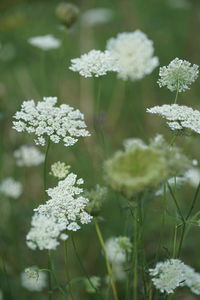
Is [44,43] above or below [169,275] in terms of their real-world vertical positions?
above

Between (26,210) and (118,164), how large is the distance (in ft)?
3.15

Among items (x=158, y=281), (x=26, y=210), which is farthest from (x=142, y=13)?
(x=158, y=281)

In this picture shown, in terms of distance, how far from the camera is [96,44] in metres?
3.81

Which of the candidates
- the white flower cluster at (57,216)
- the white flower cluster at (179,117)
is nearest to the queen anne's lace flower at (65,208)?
the white flower cluster at (57,216)

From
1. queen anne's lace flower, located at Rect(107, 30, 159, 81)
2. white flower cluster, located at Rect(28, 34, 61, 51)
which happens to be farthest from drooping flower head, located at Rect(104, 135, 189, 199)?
white flower cluster, located at Rect(28, 34, 61, 51)

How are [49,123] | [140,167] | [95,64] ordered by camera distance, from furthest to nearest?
[95,64] < [49,123] < [140,167]

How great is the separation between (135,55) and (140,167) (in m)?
0.93

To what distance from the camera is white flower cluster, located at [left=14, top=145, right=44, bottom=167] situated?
179 cm

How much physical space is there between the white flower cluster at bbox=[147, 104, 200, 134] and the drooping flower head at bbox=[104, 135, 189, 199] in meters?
0.17

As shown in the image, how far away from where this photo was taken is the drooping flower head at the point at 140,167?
2.25ft

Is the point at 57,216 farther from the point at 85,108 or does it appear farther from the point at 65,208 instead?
the point at 85,108

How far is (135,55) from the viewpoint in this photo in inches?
61.2

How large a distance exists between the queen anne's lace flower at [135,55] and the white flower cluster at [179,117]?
61 centimetres

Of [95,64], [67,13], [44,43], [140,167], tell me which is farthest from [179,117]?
[44,43]
